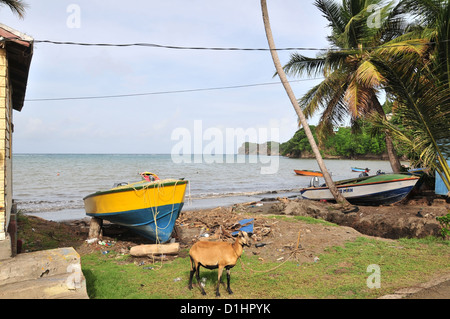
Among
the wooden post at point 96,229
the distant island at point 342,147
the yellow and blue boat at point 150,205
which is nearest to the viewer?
the yellow and blue boat at point 150,205

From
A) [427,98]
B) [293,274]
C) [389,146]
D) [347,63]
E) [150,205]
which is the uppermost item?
[347,63]

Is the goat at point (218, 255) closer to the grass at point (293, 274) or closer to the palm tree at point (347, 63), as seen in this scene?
the grass at point (293, 274)

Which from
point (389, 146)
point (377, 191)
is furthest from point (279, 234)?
point (389, 146)

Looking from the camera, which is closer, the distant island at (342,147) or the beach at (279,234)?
the beach at (279,234)

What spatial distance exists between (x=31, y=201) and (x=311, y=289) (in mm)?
24170

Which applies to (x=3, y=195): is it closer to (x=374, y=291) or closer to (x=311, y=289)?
(x=311, y=289)

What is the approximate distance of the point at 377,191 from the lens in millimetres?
17109

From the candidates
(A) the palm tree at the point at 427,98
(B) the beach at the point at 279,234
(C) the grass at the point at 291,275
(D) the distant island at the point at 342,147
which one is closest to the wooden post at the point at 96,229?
(B) the beach at the point at 279,234

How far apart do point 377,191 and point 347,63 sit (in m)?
6.81

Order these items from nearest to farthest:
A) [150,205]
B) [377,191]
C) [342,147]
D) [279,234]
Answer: [150,205] < [279,234] < [377,191] < [342,147]

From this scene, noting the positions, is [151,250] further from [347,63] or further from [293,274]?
[347,63]

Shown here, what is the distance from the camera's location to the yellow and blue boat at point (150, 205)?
9484 millimetres

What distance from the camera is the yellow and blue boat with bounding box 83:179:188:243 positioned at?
948 centimetres

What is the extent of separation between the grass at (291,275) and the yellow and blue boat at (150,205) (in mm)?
1190
